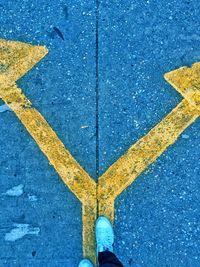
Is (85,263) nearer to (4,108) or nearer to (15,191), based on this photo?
(15,191)

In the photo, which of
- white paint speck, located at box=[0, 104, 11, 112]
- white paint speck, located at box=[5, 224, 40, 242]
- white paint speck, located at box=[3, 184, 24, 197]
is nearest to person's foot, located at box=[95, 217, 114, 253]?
white paint speck, located at box=[5, 224, 40, 242]

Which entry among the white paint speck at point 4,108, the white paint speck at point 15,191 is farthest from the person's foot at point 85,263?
the white paint speck at point 4,108

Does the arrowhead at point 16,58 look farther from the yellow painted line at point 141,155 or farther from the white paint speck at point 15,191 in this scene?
the yellow painted line at point 141,155

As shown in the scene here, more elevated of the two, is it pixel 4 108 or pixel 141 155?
pixel 4 108

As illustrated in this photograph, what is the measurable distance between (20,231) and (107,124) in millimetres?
1004

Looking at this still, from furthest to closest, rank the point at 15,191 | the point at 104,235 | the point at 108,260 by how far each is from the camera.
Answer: the point at 15,191 < the point at 104,235 < the point at 108,260

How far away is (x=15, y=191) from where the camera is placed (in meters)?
3.31

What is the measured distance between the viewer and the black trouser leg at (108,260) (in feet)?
10.1

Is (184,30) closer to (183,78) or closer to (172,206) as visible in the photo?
(183,78)

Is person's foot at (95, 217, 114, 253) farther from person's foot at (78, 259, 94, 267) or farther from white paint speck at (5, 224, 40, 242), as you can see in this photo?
white paint speck at (5, 224, 40, 242)

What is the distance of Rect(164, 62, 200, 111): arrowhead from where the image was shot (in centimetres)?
336

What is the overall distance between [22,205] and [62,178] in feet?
1.15

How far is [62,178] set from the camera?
3.30 m

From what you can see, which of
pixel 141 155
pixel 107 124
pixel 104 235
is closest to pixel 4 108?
pixel 107 124
